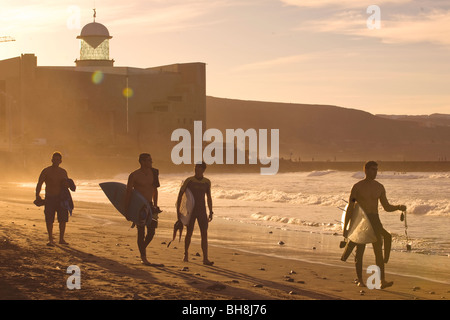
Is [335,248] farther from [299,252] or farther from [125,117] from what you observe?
[125,117]

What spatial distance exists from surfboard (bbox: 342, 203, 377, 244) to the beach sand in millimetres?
603

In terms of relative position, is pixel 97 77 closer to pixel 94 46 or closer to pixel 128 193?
pixel 94 46

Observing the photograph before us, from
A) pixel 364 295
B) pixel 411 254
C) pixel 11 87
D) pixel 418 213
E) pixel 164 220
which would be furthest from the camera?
pixel 11 87

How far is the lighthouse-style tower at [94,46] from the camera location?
7694 centimetres

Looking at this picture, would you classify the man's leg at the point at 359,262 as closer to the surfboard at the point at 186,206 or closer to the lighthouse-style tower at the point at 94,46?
the surfboard at the point at 186,206

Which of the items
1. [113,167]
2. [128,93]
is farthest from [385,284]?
[128,93]

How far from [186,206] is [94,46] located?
69.5 metres

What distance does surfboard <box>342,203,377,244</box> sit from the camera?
9.16m

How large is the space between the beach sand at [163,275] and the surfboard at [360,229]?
0.60 m

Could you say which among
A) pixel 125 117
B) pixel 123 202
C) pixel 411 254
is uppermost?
pixel 125 117

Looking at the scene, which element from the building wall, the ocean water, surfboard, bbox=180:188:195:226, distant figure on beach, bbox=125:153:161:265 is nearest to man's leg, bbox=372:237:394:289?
the ocean water
